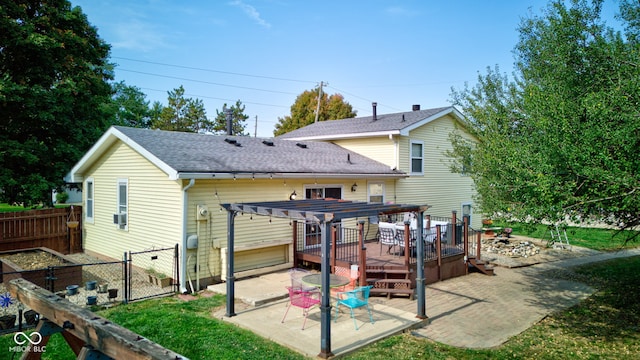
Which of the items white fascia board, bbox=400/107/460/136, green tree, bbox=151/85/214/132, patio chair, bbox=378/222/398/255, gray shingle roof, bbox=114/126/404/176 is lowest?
patio chair, bbox=378/222/398/255

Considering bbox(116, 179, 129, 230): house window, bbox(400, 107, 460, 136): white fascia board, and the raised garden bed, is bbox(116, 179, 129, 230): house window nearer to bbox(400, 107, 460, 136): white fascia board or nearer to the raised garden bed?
the raised garden bed

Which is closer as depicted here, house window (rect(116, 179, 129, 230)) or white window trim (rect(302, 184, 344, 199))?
house window (rect(116, 179, 129, 230))

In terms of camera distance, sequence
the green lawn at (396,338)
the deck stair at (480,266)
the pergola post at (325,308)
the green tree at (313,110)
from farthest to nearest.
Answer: the green tree at (313,110) → the deck stair at (480,266) → the green lawn at (396,338) → the pergola post at (325,308)

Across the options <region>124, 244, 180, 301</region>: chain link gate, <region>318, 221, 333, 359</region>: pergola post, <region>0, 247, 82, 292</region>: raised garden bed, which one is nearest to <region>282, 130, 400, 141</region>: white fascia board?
<region>124, 244, 180, 301</region>: chain link gate

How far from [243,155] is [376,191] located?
213 inches

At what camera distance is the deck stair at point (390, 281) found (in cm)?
927

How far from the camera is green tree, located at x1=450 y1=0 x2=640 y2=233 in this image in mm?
5602

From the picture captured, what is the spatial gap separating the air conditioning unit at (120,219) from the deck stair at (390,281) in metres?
7.51

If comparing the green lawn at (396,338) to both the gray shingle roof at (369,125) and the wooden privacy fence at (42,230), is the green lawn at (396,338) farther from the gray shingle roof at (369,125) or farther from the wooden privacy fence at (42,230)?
the gray shingle roof at (369,125)

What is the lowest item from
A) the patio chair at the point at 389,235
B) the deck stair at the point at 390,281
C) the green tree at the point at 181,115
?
the deck stair at the point at 390,281

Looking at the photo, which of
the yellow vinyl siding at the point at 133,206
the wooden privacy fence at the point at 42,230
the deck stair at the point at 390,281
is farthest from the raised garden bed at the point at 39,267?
the deck stair at the point at 390,281

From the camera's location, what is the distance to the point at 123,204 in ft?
39.0

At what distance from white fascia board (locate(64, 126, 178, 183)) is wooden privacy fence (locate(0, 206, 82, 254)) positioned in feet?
4.30

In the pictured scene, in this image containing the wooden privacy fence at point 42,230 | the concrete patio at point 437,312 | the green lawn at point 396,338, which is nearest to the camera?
the green lawn at point 396,338
